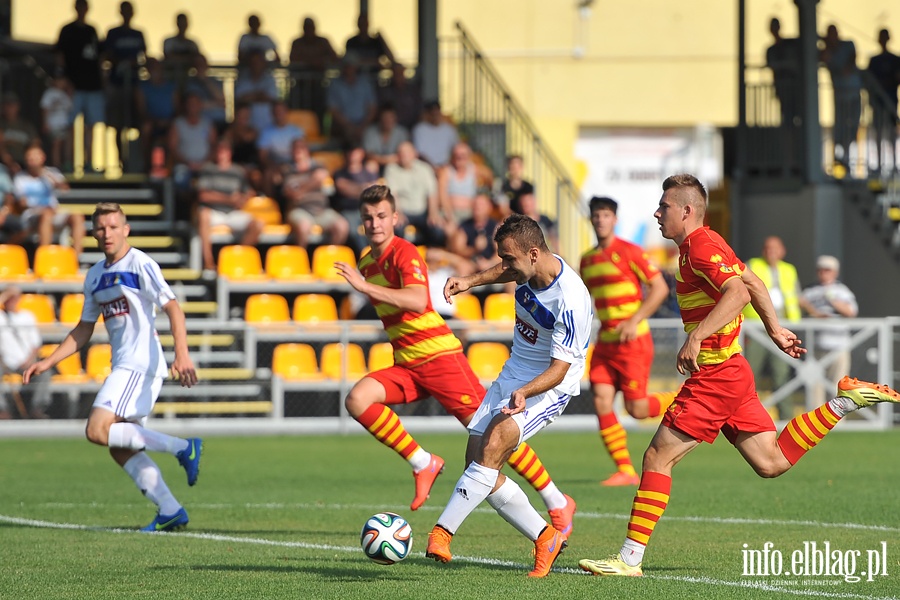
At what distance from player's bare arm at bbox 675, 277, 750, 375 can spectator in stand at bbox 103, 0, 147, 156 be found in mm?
15565

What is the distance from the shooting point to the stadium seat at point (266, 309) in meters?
18.4

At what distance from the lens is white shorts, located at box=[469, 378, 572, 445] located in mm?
7402

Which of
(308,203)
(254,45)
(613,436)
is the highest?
(254,45)

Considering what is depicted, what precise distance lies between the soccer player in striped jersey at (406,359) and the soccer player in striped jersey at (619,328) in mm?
2775

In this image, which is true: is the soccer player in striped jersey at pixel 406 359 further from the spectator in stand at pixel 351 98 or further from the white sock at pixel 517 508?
the spectator in stand at pixel 351 98

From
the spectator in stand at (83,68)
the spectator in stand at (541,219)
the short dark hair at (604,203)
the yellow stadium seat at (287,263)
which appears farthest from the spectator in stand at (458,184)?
the short dark hair at (604,203)

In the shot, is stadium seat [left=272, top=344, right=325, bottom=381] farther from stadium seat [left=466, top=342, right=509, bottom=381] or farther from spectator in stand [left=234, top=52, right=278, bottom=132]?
spectator in stand [left=234, top=52, right=278, bottom=132]

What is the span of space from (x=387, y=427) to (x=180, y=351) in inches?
52.7

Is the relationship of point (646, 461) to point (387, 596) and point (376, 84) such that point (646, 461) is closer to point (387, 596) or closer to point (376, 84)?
point (387, 596)

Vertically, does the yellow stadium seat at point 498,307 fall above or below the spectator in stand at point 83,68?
below

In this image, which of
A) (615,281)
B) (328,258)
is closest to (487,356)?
(328,258)

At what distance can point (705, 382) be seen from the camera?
732cm

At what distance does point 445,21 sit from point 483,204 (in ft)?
47.1

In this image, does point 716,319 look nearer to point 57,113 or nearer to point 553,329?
point 553,329
